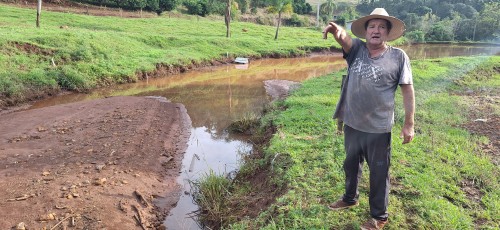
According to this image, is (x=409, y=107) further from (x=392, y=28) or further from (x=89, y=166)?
(x=89, y=166)

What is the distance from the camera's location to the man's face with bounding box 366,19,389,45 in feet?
11.9

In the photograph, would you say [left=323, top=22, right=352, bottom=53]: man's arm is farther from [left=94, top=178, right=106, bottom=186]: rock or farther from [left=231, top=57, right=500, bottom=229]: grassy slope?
[left=94, top=178, right=106, bottom=186]: rock

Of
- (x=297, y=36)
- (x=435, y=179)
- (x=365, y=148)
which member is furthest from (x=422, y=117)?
(x=297, y=36)

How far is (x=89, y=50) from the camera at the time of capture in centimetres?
1656

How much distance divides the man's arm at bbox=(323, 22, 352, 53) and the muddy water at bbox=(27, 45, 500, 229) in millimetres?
3478

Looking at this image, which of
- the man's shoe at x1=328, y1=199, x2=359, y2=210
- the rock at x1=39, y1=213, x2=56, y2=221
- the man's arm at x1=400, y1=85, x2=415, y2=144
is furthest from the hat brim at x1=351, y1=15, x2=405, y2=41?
the rock at x1=39, y1=213, x2=56, y2=221

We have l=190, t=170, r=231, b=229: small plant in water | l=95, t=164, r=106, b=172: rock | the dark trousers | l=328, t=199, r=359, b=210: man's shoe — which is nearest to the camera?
the dark trousers

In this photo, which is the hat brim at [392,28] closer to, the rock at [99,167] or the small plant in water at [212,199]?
the small plant in water at [212,199]

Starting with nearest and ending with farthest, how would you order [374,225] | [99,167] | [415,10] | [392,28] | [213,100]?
[392,28], [374,225], [99,167], [213,100], [415,10]

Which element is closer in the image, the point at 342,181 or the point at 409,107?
the point at 409,107

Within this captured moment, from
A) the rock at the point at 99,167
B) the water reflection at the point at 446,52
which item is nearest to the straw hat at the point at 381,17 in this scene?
the rock at the point at 99,167

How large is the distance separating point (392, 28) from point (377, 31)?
0.26 meters

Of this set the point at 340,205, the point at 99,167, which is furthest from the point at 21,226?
the point at 340,205

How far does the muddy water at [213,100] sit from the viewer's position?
24.8 ft
